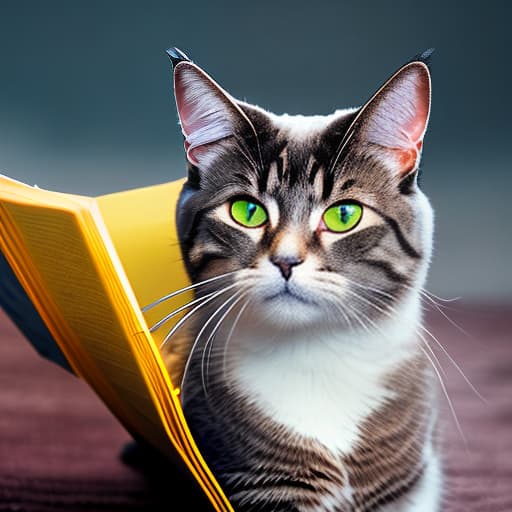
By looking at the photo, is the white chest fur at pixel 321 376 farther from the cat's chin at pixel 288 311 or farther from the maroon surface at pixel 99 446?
the maroon surface at pixel 99 446

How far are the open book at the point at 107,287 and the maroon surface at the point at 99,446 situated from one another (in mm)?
120

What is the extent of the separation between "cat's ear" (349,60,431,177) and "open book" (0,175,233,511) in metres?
0.25

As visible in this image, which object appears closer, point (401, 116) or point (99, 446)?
point (401, 116)

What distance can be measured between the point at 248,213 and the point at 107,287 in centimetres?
15

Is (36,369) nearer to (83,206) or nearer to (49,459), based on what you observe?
(49,459)

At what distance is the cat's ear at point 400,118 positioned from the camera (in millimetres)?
675

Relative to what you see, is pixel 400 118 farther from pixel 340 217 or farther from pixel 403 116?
pixel 340 217

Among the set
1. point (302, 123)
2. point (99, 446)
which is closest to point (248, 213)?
point (302, 123)

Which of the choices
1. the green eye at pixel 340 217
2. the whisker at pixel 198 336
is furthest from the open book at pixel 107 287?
the green eye at pixel 340 217

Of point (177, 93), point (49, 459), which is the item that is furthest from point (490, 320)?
point (177, 93)

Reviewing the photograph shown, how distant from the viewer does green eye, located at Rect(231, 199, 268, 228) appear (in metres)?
0.71

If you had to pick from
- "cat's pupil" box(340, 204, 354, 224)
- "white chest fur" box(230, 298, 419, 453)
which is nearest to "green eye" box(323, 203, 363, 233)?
"cat's pupil" box(340, 204, 354, 224)

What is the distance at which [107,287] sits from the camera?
65 centimetres

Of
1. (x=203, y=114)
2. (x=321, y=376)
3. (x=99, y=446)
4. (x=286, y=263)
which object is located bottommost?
(x=99, y=446)
